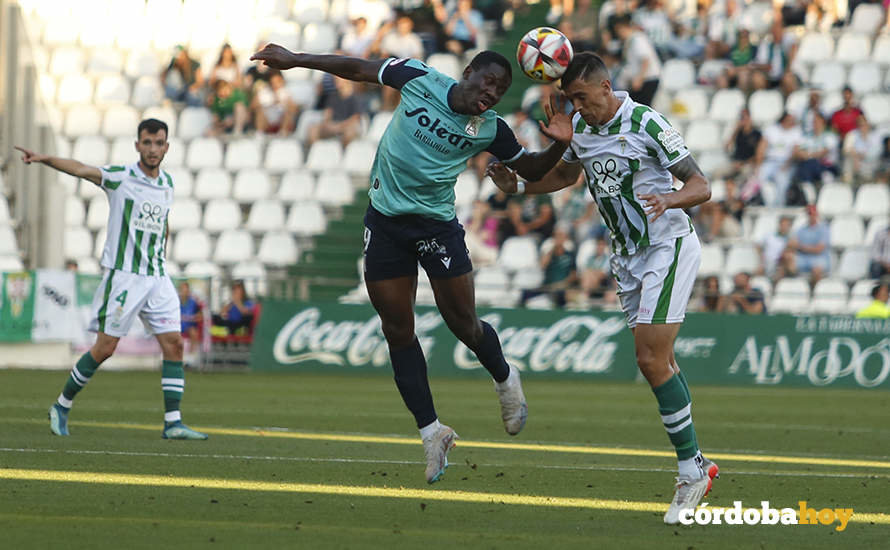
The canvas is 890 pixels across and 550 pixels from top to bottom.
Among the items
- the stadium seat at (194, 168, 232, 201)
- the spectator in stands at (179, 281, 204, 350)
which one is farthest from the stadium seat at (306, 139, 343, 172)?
the spectator in stands at (179, 281, 204, 350)

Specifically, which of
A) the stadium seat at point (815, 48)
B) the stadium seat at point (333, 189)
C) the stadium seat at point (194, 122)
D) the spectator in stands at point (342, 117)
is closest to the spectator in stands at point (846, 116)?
the stadium seat at point (815, 48)

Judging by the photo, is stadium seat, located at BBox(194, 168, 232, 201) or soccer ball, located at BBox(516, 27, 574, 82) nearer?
soccer ball, located at BBox(516, 27, 574, 82)

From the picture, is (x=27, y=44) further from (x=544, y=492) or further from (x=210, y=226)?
(x=544, y=492)

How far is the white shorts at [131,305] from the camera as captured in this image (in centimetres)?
1121

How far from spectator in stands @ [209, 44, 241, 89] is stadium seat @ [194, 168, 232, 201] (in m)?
1.70

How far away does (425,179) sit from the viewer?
8.08 m

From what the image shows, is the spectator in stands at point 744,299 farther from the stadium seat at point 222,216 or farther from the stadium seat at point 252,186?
the stadium seat at point 222,216

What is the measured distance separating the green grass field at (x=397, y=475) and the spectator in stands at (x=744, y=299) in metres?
4.80

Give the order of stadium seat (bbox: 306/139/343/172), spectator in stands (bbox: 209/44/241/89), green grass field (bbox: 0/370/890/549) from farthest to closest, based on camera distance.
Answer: spectator in stands (bbox: 209/44/241/89), stadium seat (bbox: 306/139/343/172), green grass field (bbox: 0/370/890/549)

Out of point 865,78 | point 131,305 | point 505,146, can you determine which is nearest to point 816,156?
point 865,78

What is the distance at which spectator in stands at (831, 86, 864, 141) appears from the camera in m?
22.9

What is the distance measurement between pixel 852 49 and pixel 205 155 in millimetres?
11452

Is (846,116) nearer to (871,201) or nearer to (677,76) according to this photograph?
(871,201)

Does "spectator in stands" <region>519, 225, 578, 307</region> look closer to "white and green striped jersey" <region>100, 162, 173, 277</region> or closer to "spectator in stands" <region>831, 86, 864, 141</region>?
"spectator in stands" <region>831, 86, 864, 141</region>
